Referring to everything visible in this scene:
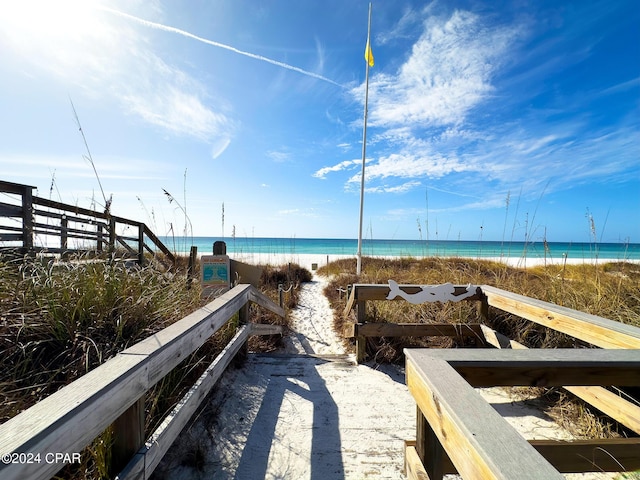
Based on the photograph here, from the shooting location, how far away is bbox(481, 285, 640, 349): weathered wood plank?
1563 millimetres

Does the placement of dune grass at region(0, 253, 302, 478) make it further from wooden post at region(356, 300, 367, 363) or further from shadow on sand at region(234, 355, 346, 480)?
wooden post at region(356, 300, 367, 363)

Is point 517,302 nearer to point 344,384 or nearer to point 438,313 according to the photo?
point 438,313

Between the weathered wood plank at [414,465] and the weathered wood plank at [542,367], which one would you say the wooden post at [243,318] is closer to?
the weathered wood plank at [414,465]

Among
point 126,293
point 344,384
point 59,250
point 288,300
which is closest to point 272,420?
point 344,384

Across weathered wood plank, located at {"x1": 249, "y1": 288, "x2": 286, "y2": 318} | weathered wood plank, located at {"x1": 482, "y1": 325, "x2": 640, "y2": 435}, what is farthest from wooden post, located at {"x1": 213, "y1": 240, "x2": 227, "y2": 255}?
weathered wood plank, located at {"x1": 482, "y1": 325, "x2": 640, "y2": 435}

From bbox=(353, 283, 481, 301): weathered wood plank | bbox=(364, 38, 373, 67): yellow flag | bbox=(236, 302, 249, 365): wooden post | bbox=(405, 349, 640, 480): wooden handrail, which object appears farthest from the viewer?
bbox=(364, 38, 373, 67): yellow flag

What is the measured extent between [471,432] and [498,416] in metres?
0.09

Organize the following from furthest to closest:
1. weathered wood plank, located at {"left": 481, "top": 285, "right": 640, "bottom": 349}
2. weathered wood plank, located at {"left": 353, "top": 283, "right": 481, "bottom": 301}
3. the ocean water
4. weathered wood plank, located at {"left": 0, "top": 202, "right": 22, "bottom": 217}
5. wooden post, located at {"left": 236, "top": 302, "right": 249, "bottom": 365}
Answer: the ocean water
weathered wood plank, located at {"left": 0, "top": 202, "right": 22, "bottom": 217}
weathered wood plank, located at {"left": 353, "top": 283, "right": 481, "bottom": 301}
wooden post, located at {"left": 236, "top": 302, "right": 249, "bottom": 365}
weathered wood plank, located at {"left": 481, "top": 285, "right": 640, "bottom": 349}

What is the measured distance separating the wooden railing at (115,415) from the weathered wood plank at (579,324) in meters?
2.25

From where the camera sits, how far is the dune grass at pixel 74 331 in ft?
4.36

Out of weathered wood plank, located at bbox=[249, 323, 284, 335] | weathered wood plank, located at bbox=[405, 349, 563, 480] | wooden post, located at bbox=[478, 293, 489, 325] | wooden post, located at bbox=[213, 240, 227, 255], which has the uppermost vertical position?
wooden post, located at bbox=[213, 240, 227, 255]

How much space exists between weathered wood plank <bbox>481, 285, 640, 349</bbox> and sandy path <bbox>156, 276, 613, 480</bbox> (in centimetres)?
70

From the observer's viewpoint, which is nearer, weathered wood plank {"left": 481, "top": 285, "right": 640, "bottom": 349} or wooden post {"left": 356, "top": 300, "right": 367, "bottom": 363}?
weathered wood plank {"left": 481, "top": 285, "right": 640, "bottom": 349}

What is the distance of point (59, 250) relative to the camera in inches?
113
